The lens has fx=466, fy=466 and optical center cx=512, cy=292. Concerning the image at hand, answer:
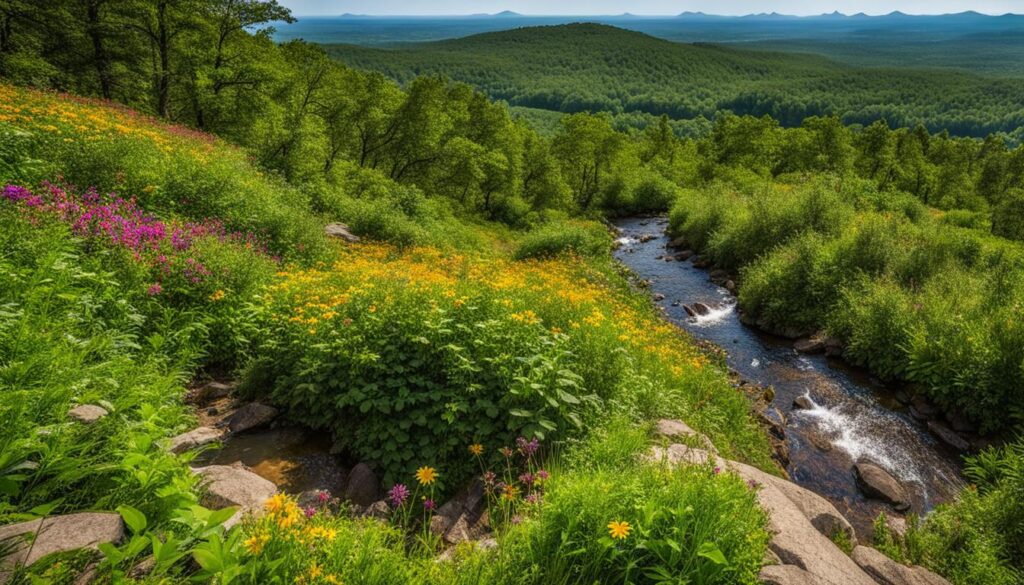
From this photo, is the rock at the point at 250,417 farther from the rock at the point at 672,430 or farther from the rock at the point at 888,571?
the rock at the point at 888,571

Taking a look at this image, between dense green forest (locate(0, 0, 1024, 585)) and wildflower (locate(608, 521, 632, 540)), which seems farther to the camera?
dense green forest (locate(0, 0, 1024, 585))

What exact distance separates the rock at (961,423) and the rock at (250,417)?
15.4 meters

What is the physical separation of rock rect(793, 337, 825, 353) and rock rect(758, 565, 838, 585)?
47.1ft

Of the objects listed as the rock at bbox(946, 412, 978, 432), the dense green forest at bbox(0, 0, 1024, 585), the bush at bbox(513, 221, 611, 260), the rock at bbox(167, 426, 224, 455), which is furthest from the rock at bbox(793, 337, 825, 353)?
the rock at bbox(167, 426, 224, 455)

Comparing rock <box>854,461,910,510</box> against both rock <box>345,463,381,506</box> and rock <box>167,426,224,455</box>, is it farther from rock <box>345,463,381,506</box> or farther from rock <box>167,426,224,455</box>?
rock <box>167,426,224,455</box>

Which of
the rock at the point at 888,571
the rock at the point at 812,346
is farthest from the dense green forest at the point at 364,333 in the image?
the rock at the point at 888,571

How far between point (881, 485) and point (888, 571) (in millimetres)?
4974

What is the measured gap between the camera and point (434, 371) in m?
6.12

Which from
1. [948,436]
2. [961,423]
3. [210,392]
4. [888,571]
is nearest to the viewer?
[888,571]

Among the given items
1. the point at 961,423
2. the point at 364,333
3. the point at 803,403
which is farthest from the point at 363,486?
the point at 961,423

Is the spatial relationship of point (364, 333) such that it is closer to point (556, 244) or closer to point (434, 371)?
point (434, 371)

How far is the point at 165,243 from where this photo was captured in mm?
8406

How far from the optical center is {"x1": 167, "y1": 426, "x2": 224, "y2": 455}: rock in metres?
5.28

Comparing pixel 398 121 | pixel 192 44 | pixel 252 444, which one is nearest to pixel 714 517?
pixel 252 444
